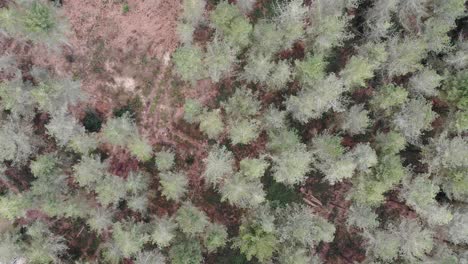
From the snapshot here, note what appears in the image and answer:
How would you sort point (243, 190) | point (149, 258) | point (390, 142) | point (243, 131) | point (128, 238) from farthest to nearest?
point (149, 258), point (243, 131), point (390, 142), point (243, 190), point (128, 238)

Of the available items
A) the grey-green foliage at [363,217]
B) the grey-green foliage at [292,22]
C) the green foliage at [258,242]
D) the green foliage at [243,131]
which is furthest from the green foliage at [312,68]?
the green foliage at [258,242]

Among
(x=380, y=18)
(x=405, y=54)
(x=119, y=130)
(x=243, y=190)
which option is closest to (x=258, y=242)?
(x=243, y=190)

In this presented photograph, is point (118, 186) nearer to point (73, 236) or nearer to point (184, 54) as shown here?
point (73, 236)

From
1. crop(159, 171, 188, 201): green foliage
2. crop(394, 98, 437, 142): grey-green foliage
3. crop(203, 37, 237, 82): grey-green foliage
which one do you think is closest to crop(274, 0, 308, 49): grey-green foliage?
crop(203, 37, 237, 82): grey-green foliage

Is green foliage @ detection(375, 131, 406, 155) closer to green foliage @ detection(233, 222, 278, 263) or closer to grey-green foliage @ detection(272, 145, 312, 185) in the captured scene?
grey-green foliage @ detection(272, 145, 312, 185)

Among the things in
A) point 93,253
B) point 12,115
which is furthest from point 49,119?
point 93,253

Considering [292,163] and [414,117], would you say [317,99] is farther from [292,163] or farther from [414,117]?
[414,117]
